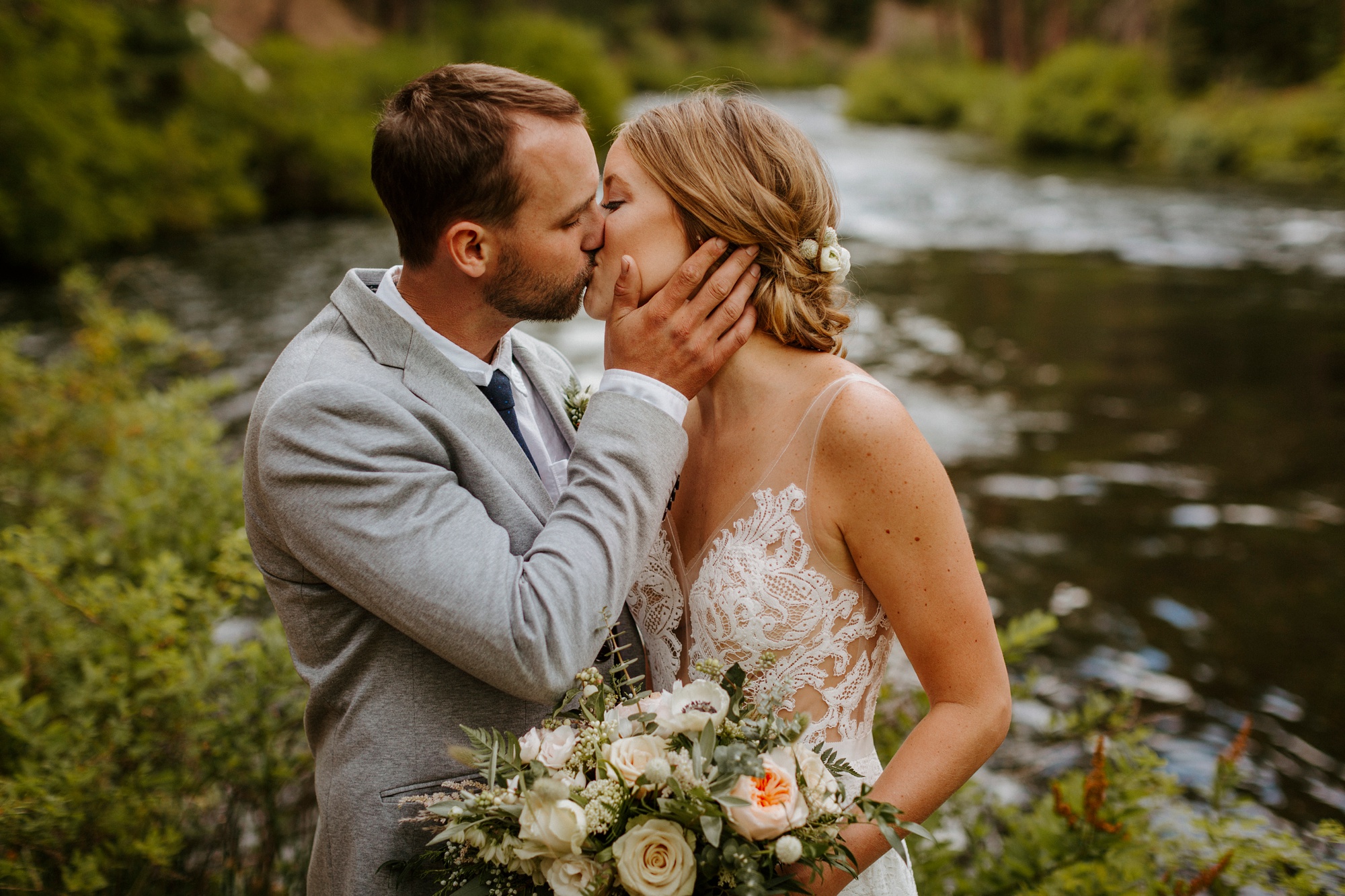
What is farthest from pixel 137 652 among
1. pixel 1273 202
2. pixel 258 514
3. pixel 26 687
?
pixel 1273 202

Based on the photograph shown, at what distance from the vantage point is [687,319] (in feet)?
6.46

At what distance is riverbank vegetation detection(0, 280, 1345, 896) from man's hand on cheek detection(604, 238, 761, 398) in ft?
4.98

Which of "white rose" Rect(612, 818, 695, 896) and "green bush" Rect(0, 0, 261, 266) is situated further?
"green bush" Rect(0, 0, 261, 266)

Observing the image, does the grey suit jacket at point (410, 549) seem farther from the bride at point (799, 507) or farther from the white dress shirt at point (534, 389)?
the bride at point (799, 507)

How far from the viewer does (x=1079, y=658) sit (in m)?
5.35

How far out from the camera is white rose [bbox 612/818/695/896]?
1396 mm

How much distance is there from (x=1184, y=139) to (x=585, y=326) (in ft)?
59.4

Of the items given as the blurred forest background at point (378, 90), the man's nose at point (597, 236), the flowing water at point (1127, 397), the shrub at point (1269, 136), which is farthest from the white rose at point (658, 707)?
the shrub at point (1269, 136)

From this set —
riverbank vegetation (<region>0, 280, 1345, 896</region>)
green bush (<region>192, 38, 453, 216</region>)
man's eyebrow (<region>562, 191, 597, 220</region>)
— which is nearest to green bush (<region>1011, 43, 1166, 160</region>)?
green bush (<region>192, 38, 453, 216</region>)

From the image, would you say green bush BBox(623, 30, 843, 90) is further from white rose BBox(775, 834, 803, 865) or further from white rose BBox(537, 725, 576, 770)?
white rose BBox(775, 834, 803, 865)

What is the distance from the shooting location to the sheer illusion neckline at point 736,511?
2012mm

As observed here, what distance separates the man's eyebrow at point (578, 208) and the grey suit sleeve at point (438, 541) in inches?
24.7

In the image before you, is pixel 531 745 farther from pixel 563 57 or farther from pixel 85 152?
pixel 563 57

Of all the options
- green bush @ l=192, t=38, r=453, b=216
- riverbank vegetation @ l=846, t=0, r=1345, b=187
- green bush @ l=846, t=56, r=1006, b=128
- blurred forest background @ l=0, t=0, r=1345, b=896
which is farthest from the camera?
green bush @ l=846, t=56, r=1006, b=128
